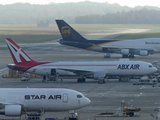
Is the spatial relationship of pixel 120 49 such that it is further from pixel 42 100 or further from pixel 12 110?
pixel 12 110

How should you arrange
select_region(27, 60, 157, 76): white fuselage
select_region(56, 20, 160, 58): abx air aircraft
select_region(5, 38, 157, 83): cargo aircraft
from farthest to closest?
select_region(56, 20, 160, 58): abx air aircraft, select_region(27, 60, 157, 76): white fuselage, select_region(5, 38, 157, 83): cargo aircraft

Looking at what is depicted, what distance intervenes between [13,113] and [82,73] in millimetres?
28307

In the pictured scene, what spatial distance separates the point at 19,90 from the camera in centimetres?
3550

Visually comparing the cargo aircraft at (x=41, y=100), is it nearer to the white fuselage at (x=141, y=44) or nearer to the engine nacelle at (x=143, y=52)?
the white fuselage at (x=141, y=44)

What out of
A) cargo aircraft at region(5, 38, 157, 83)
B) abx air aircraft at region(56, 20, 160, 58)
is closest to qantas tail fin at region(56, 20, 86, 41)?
abx air aircraft at region(56, 20, 160, 58)

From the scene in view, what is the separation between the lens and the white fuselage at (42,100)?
115 feet

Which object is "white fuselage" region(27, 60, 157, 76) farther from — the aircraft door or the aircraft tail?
the aircraft door

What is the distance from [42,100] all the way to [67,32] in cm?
5907

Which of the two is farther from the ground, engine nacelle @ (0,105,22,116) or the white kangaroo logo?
the white kangaroo logo

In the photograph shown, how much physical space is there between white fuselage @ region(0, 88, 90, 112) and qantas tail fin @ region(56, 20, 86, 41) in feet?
191

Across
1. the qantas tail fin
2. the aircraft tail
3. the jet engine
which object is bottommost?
the jet engine

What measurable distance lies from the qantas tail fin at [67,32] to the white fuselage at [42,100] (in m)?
58.1

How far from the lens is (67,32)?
93188 mm

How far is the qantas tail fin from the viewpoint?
9250cm
